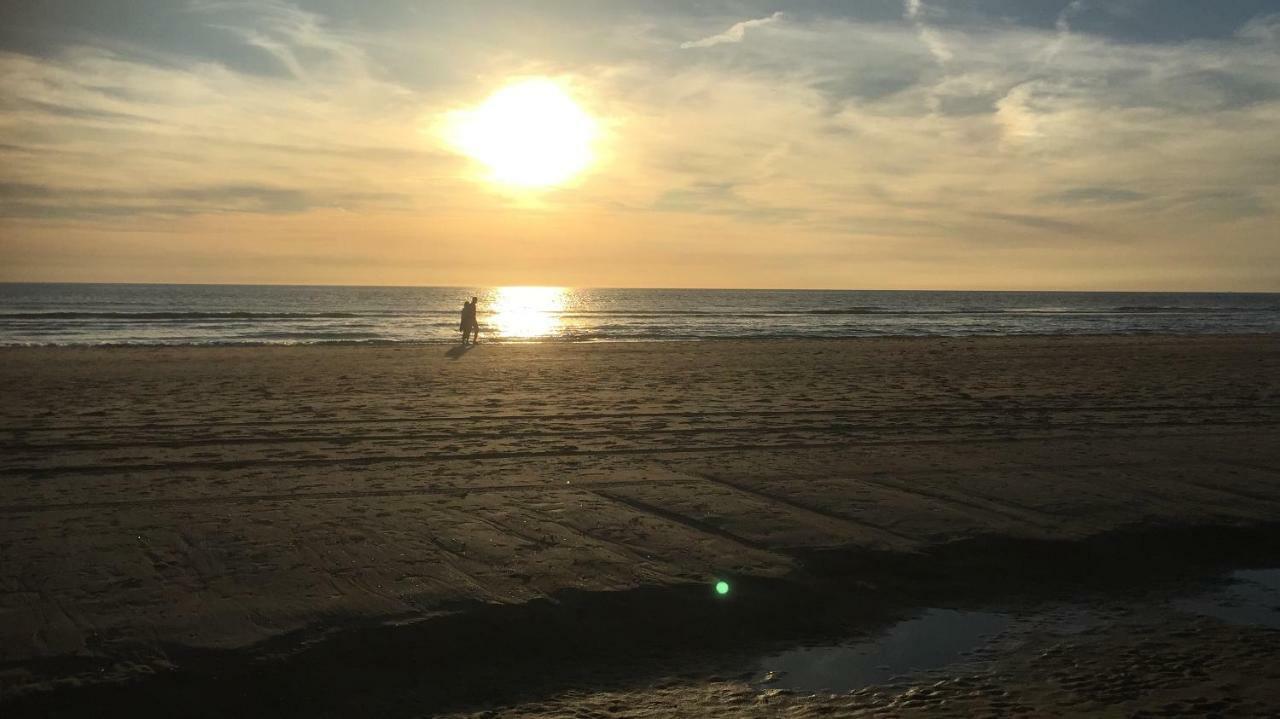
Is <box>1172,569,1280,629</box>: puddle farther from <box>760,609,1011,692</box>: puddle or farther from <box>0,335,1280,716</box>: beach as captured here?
<box>760,609,1011,692</box>: puddle

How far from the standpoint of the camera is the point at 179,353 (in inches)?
→ 993

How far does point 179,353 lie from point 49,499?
61.1 feet

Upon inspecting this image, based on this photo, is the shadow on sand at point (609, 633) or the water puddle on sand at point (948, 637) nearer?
the shadow on sand at point (609, 633)

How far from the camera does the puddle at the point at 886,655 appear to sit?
4910mm

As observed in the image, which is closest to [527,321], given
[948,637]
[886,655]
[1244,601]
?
[1244,601]

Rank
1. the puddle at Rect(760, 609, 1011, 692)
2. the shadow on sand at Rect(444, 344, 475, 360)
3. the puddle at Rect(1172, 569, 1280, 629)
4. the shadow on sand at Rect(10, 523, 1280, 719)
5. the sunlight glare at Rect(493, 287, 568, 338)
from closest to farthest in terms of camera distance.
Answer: the shadow on sand at Rect(10, 523, 1280, 719), the puddle at Rect(760, 609, 1011, 692), the puddle at Rect(1172, 569, 1280, 629), the shadow on sand at Rect(444, 344, 475, 360), the sunlight glare at Rect(493, 287, 568, 338)

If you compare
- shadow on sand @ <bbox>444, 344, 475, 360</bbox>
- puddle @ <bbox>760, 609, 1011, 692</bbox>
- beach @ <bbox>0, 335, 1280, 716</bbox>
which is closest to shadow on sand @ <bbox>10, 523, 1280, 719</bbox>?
beach @ <bbox>0, 335, 1280, 716</bbox>

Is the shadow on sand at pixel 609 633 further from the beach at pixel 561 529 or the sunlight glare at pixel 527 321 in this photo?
the sunlight glare at pixel 527 321

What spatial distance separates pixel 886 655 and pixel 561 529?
2.96m

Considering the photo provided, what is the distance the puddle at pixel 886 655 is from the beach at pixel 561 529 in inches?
8.3

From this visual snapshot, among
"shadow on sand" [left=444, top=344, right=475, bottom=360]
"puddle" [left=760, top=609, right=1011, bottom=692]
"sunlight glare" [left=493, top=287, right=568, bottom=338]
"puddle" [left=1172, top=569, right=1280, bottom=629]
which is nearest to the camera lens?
"puddle" [left=760, top=609, right=1011, bottom=692]

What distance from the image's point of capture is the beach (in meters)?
4.93

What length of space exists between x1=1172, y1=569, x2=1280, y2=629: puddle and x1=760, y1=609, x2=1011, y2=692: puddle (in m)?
1.33

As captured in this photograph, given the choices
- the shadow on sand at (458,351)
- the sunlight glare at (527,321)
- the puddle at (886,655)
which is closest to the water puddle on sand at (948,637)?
the puddle at (886,655)
